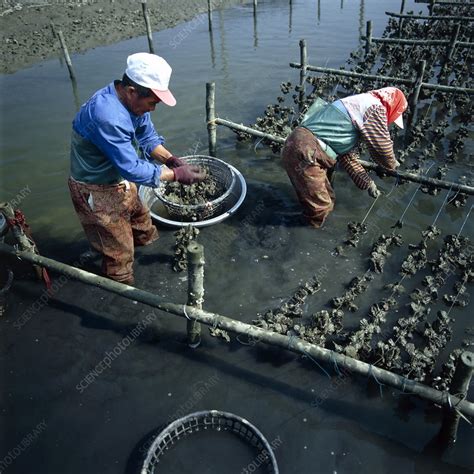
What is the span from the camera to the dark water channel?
3432 millimetres

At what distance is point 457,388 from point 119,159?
11.2 feet

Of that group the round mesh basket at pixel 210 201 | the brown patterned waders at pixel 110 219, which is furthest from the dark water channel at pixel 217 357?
the brown patterned waders at pixel 110 219

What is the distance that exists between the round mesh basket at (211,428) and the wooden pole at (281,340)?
2.36 feet

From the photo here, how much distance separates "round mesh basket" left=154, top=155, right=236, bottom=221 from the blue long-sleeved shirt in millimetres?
1370

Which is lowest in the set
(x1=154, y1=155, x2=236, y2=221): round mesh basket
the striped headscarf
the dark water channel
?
the dark water channel

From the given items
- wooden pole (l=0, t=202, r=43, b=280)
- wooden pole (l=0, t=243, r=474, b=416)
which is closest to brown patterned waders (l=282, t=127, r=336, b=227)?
wooden pole (l=0, t=243, r=474, b=416)

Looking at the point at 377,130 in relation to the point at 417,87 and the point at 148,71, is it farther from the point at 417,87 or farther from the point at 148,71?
the point at 417,87

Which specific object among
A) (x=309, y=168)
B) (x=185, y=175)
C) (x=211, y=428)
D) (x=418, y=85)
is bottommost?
(x=211, y=428)

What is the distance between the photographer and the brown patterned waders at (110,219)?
4.23m

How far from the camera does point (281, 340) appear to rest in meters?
3.43

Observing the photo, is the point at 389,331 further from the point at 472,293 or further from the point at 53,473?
the point at 53,473

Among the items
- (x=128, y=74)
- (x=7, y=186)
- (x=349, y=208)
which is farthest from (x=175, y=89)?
(x=128, y=74)

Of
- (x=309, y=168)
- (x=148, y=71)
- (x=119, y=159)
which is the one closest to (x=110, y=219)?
(x=119, y=159)

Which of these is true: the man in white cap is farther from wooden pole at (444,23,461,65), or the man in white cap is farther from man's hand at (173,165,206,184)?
wooden pole at (444,23,461,65)
